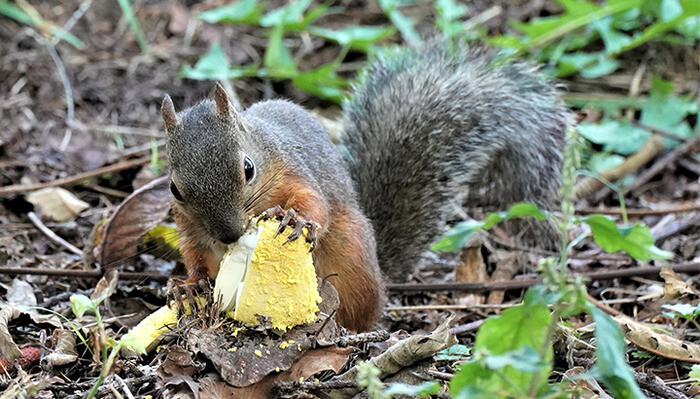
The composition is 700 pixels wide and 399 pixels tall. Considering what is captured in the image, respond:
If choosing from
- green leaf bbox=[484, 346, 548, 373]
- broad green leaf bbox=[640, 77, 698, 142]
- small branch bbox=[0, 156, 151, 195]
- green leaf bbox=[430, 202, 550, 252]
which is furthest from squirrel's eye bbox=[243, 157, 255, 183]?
broad green leaf bbox=[640, 77, 698, 142]

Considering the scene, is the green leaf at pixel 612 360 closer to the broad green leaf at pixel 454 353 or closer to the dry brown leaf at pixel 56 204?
the broad green leaf at pixel 454 353

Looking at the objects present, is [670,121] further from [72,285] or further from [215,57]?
[72,285]

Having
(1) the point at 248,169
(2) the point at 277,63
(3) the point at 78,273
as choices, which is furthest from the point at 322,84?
→ (1) the point at 248,169

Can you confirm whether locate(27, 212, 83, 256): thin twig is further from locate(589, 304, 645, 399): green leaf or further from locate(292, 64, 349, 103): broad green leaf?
locate(589, 304, 645, 399): green leaf

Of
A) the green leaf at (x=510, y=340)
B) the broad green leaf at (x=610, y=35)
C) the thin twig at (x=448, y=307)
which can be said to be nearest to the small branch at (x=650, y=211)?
the thin twig at (x=448, y=307)

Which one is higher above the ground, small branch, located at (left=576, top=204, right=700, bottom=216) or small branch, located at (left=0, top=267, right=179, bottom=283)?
small branch, located at (left=0, top=267, right=179, bottom=283)
